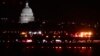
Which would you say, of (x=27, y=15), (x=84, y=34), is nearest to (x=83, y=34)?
(x=84, y=34)

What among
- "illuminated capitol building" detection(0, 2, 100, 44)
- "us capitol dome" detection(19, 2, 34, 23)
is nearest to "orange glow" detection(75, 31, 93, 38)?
"illuminated capitol building" detection(0, 2, 100, 44)

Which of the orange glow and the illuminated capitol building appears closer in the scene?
the illuminated capitol building

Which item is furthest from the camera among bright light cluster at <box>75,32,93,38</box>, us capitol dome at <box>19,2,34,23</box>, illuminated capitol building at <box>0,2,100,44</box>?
us capitol dome at <box>19,2,34,23</box>

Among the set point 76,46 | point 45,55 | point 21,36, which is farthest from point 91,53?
point 21,36

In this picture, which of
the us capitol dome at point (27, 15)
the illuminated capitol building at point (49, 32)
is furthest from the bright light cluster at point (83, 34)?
the us capitol dome at point (27, 15)

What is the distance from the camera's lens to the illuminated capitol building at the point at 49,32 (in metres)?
64.4

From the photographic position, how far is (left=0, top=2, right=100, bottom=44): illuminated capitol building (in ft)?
211

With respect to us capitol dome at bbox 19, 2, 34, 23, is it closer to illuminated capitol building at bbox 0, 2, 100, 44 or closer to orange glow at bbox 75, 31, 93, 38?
illuminated capitol building at bbox 0, 2, 100, 44

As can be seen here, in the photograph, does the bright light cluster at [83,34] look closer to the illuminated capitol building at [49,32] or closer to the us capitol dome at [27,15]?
the illuminated capitol building at [49,32]

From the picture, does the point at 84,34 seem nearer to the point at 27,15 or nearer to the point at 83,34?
the point at 83,34

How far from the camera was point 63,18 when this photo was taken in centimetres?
7569

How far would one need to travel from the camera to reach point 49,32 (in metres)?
70.5

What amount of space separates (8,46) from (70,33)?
13.2m

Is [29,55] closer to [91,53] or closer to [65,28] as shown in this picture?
[91,53]
